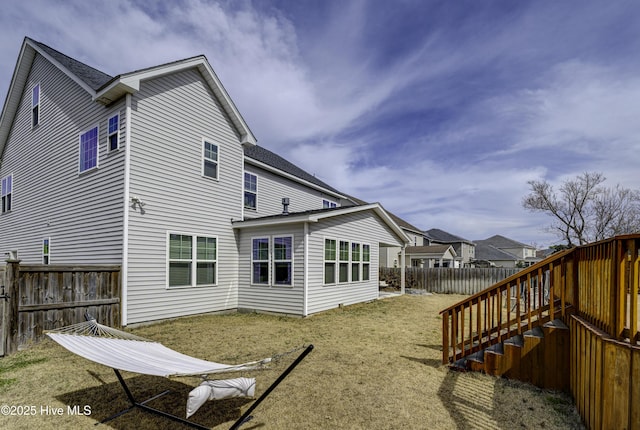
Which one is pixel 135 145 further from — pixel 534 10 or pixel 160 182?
pixel 534 10

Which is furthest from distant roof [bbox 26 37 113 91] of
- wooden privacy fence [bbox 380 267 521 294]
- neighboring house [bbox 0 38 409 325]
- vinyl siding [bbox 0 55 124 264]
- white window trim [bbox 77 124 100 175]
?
wooden privacy fence [bbox 380 267 521 294]

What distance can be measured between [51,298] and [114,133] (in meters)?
4.22

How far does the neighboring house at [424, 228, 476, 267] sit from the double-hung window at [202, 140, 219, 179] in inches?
1241

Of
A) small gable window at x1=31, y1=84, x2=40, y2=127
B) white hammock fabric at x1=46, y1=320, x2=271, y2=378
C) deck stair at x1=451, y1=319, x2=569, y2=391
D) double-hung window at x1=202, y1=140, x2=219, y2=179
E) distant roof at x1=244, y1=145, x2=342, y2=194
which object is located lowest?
deck stair at x1=451, y1=319, x2=569, y2=391

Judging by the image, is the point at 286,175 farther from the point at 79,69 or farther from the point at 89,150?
the point at 79,69

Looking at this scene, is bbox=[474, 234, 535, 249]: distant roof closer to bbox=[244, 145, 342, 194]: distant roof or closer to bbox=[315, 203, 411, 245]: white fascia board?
bbox=[315, 203, 411, 245]: white fascia board

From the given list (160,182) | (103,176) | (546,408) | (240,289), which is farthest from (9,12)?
(546,408)

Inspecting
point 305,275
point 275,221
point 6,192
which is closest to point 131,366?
point 305,275

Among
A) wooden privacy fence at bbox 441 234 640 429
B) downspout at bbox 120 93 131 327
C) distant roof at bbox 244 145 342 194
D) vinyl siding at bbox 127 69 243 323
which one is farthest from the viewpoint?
distant roof at bbox 244 145 342 194

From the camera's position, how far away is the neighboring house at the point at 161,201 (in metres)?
8.39

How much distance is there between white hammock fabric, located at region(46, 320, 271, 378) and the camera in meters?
2.92

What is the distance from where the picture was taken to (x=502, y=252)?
149 feet

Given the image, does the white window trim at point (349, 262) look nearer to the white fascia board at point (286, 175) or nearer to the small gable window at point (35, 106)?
the white fascia board at point (286, 175)

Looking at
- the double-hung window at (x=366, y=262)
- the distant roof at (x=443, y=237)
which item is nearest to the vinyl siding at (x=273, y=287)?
the double-hung window at (x=366, y=262)
